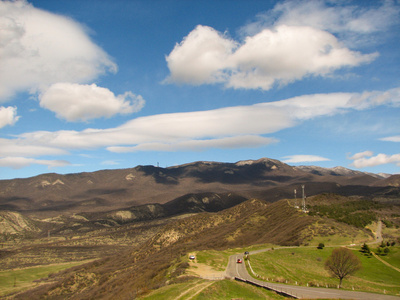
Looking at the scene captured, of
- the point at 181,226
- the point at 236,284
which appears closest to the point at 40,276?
the point at 181,226

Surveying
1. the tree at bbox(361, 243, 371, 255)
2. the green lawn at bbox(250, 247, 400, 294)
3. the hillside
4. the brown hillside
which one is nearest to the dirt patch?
the green lawn at bbox(250, 247, 400, 294)

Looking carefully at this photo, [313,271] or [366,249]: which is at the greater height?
[366,249]

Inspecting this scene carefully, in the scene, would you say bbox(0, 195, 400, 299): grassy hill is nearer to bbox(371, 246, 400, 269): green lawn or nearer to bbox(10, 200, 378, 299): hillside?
bbox(10, 200, 378, 299): hillside

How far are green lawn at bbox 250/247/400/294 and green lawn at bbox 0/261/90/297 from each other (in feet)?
346

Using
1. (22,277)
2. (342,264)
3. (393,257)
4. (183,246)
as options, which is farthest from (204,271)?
(22,277)

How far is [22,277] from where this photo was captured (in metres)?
144

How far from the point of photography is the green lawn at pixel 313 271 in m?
50.8

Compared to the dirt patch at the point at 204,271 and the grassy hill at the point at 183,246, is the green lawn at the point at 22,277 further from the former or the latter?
the dirt patch at the point at 204,271

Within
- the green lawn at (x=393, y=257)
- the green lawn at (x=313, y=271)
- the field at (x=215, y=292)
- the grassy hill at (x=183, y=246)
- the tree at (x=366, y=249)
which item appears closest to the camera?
the field at (x=215, y=292)

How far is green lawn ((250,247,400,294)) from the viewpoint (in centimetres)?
5078

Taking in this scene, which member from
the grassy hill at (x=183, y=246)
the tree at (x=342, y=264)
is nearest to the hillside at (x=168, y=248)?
the grassy hill at (x=183, y=246)

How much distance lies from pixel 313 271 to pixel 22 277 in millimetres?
138817

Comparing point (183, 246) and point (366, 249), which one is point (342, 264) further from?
point (183, 246)

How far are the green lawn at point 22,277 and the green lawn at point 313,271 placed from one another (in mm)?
105355
